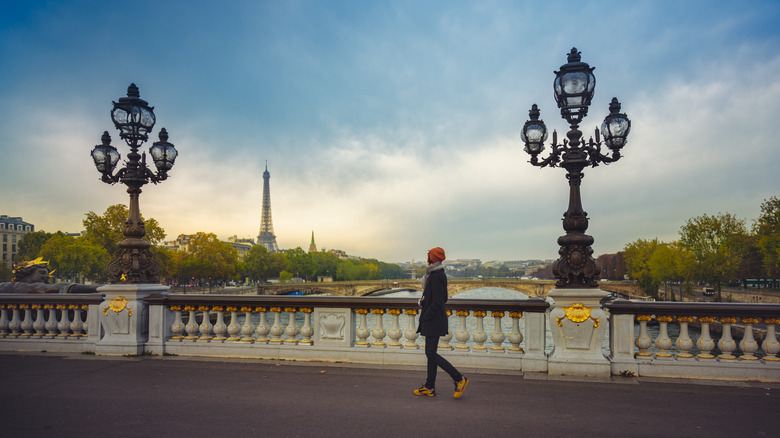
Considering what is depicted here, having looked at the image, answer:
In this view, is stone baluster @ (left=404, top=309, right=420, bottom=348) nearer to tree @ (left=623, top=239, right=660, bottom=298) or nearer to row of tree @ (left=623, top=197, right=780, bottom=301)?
row of tree @ (left=623, top=197, right=780, bottom=301)

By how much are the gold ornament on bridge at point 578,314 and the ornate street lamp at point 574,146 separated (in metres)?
0.37

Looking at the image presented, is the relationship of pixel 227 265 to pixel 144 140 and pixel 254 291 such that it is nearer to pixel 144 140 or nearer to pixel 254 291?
pixel 254 291

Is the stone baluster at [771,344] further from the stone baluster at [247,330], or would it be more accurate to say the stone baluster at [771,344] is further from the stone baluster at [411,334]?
the stone baluster at [247,330]

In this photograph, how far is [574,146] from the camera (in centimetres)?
848

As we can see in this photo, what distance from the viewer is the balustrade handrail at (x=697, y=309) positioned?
749 centimetres

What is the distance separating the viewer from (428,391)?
6.65m

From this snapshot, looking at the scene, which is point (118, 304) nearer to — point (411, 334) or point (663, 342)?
point (411, 334)

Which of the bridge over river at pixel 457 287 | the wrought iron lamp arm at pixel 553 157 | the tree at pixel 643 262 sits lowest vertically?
the bridge over river at pixel 457 287

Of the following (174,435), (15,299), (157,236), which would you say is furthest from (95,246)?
(174,435)

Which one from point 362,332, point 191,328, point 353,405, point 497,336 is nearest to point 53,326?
point 191,328

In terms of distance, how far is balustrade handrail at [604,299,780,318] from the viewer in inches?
295

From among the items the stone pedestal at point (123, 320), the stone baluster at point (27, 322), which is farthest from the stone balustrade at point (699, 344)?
the stone baluster at point (27, 322)

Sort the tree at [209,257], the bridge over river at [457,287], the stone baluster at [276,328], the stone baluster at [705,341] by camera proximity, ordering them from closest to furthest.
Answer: the stone baluster at [705,341] → the stone baluster at [276,328] → the tree at [209,257] → the bridge over river at [457,287]

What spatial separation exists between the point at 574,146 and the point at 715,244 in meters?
55.1
